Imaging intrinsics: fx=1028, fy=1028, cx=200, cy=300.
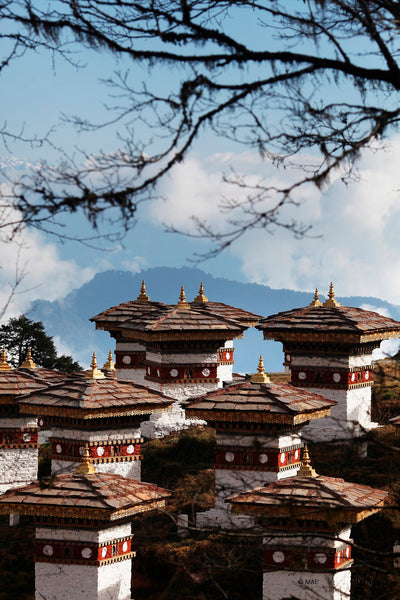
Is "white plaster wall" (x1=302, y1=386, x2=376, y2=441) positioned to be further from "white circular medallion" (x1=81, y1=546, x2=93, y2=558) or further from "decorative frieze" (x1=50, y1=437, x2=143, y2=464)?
"white circular medallion" (x1=81, y1=546, x2=93, y2=558)

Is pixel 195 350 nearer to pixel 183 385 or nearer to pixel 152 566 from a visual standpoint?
pixel 183 385

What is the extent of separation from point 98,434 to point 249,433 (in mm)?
2533

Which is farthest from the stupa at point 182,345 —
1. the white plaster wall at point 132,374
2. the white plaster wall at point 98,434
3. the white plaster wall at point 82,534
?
the white plaster wall at point 82,534

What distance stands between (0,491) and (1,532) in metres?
1.43

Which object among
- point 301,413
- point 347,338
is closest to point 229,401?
point 301,413

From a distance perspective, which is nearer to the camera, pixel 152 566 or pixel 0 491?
pixel 152 566

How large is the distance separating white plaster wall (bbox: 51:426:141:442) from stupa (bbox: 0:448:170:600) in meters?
2.27

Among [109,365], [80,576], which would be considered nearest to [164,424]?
[109,365]

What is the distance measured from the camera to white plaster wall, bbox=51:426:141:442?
55.4ft

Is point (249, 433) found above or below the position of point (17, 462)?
above

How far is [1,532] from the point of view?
17406 mm

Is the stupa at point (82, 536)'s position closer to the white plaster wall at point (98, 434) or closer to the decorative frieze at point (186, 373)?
the white plaster wall at point (98, 434)

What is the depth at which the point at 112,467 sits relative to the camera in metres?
16.9

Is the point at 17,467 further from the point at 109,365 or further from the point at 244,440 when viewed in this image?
the point at 244,440
